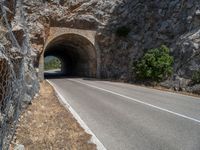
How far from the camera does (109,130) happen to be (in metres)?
7.77

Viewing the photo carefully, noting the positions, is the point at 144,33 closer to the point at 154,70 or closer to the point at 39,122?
the point at 154,70

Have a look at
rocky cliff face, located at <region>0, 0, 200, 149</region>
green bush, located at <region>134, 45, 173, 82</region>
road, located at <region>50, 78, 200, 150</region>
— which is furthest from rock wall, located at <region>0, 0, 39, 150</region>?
rocky cliff face, located at <region>0, 0, 200, 149</region>

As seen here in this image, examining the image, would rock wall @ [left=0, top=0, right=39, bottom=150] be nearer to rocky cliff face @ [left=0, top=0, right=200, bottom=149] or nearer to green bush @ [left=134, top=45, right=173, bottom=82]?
green bush @ [left=134, top=45, right=173, bottom=82]

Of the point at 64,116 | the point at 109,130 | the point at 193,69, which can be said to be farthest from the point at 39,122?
the point at 193,69

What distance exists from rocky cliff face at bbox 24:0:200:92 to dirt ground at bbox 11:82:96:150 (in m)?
15.8

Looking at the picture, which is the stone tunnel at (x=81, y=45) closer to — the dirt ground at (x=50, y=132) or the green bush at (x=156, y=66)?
the green bush at (x=156, y=66)

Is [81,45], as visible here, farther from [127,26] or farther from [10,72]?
[10,72]

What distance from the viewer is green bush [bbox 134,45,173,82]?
896 inches

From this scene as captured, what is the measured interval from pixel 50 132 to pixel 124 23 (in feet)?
86.5

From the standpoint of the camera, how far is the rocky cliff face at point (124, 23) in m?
25.3

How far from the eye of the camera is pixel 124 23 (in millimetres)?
32344

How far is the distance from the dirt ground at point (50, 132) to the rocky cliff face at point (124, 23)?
1584 centimetres

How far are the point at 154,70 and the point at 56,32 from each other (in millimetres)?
12582

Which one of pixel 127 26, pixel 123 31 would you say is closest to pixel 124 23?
pixel 127 26
